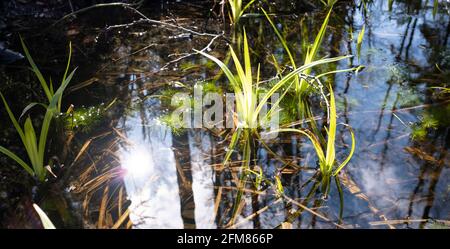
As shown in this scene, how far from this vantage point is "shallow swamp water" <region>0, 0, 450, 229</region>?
1.59 m

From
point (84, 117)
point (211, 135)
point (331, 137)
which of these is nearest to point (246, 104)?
point (211, 135)

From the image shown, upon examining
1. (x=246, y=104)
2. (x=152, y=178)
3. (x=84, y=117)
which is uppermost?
(x=246, y=104)

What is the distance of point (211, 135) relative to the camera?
1994mm

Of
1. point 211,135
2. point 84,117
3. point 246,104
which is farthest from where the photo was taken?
point 84,117

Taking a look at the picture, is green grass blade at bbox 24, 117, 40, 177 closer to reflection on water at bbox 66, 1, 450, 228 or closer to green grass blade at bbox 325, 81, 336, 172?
reflection on water at bbox 66, 1, 450, 228

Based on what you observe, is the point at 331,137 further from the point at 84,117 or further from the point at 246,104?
the point at 84,117

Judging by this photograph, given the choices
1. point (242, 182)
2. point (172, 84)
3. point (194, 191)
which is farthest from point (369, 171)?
point (172, 84)

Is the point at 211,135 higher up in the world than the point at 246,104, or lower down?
lower down

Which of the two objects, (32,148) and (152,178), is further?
(152,178)

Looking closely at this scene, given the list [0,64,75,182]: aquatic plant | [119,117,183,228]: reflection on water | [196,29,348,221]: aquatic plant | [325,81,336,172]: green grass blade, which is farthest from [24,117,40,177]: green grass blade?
[325,81,336,172]: green grass blade
